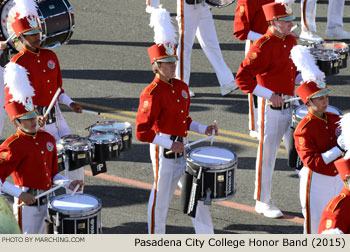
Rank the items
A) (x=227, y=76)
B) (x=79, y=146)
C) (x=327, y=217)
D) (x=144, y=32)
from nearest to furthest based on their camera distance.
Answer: (x=327, y=217) → (x=79, y=146) → (x=227, y=76) → (x=144, y=32)

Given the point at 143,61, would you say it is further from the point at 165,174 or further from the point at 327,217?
the point at 327,217

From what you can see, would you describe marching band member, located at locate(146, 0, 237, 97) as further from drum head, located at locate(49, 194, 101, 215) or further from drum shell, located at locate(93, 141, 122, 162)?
drum head, located at locate(49, 194, 101, 215)

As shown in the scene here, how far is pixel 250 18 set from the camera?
1093 centimetres

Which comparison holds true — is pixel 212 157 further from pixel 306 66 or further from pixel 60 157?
pixel 60 157

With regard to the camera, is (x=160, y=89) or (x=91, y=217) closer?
(x=91, y=217)

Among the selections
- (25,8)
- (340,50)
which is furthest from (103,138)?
(340,50)

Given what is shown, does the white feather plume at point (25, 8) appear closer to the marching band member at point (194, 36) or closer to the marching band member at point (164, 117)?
the marching band member at point (164, 117)

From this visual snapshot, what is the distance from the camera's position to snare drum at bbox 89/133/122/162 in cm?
902

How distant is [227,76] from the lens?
42.6ft

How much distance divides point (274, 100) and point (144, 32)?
22.8ft

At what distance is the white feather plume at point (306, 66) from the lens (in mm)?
8180

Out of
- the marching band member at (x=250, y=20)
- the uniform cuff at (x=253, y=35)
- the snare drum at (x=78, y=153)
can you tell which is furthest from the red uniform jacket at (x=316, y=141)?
the uniform cuff at (x=253, y=35)

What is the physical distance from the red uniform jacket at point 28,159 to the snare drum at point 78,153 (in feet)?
2.47

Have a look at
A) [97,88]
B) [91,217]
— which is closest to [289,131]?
[91,217]
